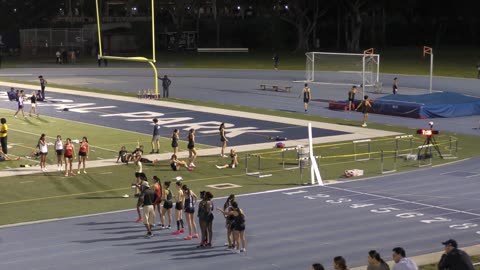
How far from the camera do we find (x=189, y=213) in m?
23.3

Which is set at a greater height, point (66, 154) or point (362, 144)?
point (66, 154)

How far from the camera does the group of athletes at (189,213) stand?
71.7ft

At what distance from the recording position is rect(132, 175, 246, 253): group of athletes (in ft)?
71.7

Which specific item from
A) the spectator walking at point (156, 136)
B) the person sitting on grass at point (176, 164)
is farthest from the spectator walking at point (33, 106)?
the person sitting on grass at point (176, 164)

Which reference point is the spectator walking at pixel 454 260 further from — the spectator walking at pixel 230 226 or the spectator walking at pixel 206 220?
the spectator walking at pixel 206 220

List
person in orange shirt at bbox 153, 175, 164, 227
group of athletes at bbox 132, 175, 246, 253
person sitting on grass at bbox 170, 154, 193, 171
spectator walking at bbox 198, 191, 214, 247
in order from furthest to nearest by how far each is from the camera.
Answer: person sitting on grass at bbox 170, 154, 193, 171
person in orange shirt at bbox 153, 175, 164, 227
spectator walking at bbox 198, 191, 214, 247
group of athletes at bbox 132, 175, 246, 253

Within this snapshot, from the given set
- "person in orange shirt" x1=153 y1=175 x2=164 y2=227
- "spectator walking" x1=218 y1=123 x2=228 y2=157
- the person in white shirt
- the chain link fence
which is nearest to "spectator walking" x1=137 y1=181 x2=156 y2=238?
"person in orange shirt" x1=153 y1=175 x2=164 y2=227

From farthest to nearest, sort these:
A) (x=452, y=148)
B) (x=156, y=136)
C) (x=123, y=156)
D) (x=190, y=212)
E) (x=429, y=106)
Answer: (x=429, y=106)
(x=452, y=148)
(x=156, y=136)
(x=123, y=156)
(x=190, y=212)

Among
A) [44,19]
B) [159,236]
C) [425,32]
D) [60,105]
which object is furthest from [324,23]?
[159,236]

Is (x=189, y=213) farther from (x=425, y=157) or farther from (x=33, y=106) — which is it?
(x=33, y=106)

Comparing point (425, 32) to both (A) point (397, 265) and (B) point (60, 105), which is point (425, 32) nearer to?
(B) point (60, 105)

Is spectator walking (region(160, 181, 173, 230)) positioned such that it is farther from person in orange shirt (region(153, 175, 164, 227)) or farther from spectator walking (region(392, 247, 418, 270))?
spectator walking (region(392, 247, 418, 270))

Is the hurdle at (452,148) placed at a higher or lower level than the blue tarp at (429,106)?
lower

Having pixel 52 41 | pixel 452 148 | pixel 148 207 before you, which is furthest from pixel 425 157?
pixel 52 41
